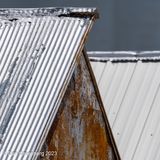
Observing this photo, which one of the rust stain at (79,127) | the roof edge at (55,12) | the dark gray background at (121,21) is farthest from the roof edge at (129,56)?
the roof edge at (55,12)

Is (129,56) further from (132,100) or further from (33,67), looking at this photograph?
(33,67)

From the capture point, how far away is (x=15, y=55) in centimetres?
406

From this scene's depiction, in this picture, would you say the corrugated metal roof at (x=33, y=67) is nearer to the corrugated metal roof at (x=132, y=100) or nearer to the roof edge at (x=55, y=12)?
the roof edge at (x=55, y=12)

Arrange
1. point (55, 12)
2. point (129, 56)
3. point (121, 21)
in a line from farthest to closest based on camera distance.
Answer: point (121, 21) < point (129, 56) < point (55, 12)

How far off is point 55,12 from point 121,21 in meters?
2.65

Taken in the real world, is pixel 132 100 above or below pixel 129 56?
below

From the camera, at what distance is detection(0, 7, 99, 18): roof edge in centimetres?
396

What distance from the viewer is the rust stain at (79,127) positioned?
12.5 feet

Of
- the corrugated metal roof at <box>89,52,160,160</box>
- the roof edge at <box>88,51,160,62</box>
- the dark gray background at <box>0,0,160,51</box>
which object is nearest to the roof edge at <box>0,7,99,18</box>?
the corrugated metal roof at <box>89,52,160,160</box>

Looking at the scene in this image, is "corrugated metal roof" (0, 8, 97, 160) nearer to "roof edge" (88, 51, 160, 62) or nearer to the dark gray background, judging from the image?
"roof edge" (88, 51, 160, 62)

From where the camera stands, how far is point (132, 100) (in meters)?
5.22

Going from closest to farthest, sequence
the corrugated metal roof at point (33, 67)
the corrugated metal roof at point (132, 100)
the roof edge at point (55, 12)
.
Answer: the corrugated metal roof at point (33, 67) < the roof edge at point (55, 12) < the corrugated metal roof at point (132, 100)

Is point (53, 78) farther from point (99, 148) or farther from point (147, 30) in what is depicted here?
point (147, 30)

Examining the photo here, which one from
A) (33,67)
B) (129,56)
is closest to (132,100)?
(129,56)
